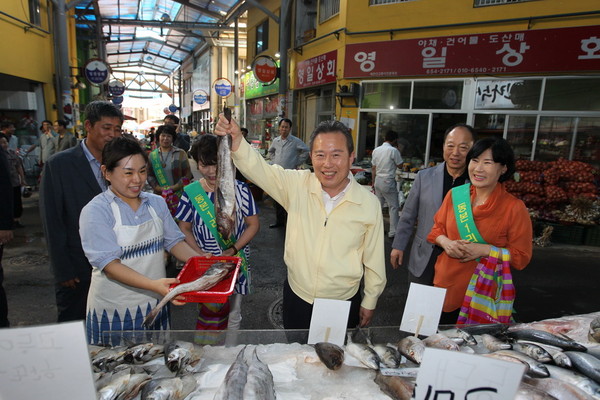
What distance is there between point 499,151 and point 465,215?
506mm

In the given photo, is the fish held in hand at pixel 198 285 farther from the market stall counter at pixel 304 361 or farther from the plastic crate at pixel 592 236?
the plastic crate at pixel 592 236

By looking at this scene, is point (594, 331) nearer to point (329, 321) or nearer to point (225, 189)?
point (329, 321)

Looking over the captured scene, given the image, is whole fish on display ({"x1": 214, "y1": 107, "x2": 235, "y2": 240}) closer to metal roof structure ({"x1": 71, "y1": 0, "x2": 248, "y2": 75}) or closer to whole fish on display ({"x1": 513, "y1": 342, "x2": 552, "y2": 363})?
whole fish on display ({"x1": 513, "y1": 342, "x2": 552, "y2": 363})

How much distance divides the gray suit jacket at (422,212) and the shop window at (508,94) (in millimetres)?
7646

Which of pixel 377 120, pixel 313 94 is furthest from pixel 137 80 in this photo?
pixel 377 120

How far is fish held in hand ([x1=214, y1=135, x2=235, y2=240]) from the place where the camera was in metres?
2.04

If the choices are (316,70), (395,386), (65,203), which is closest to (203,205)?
(65,203)

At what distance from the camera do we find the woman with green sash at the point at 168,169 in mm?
5773

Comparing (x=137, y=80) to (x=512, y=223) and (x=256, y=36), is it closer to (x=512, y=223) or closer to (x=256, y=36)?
(x=256, y=36)

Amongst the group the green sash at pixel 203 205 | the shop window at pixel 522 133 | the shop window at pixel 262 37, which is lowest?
the green sash at pixel 203 205

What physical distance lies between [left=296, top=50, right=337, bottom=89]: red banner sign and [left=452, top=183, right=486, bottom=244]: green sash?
1005cm

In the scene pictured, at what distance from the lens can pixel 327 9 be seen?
12867mm

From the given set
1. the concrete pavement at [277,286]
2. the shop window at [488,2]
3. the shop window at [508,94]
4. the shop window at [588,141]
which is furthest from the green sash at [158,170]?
the shop window at [588,141]

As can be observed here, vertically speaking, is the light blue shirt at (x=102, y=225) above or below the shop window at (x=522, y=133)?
below
